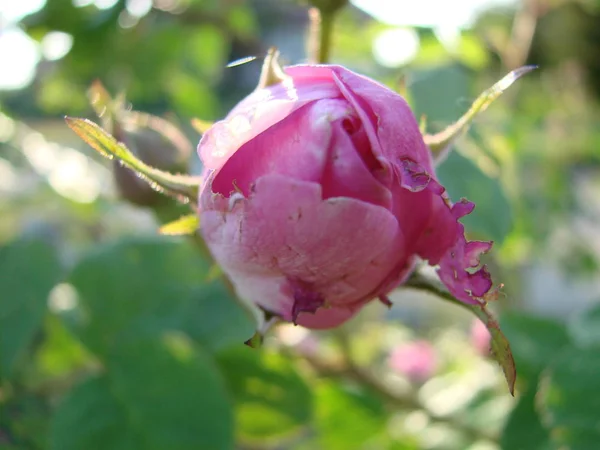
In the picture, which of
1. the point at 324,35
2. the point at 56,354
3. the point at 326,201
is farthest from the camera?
the point at 56,354

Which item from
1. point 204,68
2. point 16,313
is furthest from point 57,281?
point 204,68

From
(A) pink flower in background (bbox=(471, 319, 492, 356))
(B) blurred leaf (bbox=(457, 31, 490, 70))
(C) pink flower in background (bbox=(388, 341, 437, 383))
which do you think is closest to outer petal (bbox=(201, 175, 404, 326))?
(A) pink flower in background (bbox=(471, 319, 492, 356))

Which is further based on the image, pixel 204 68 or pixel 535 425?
pixel 204 68

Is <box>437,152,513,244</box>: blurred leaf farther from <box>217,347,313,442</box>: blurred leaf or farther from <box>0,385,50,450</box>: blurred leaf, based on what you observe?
<box>0,385,50,450</box>: blurred leaf

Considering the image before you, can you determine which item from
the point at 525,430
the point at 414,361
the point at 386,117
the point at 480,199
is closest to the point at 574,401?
the point at 525,430

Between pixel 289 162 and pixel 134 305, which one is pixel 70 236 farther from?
pixel 289 162

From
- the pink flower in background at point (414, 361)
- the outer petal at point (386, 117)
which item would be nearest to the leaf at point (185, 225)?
the outer petal at point (386, 117)

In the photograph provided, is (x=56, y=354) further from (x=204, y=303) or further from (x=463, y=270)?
(x=463, y=270)
